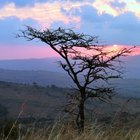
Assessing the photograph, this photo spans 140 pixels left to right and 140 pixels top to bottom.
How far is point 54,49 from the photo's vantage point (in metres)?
15.9

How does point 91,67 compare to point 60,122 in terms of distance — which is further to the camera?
point 91,67

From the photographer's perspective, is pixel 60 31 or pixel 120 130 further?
pixel 60 31

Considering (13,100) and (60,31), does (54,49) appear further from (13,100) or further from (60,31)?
(13,100)

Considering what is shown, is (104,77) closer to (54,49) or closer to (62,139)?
(54,49)

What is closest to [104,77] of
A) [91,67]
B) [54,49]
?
[91,67]

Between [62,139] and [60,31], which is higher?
[60,31]

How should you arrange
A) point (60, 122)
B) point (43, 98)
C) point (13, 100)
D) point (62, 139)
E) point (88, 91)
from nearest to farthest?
point (62, 139) → point (60, 122) → point (88, 91) → point (13, 100) → point (43, 98)

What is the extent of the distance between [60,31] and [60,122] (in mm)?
8314

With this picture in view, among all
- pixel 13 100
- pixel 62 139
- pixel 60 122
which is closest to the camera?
pixel 62 139

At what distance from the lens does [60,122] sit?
7641mm

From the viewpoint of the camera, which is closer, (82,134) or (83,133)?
(82,134)

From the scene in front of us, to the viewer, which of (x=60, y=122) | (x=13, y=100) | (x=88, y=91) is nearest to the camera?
(x=60, y=122)

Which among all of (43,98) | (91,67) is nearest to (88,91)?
(91,67)

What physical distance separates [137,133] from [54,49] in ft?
27.8
